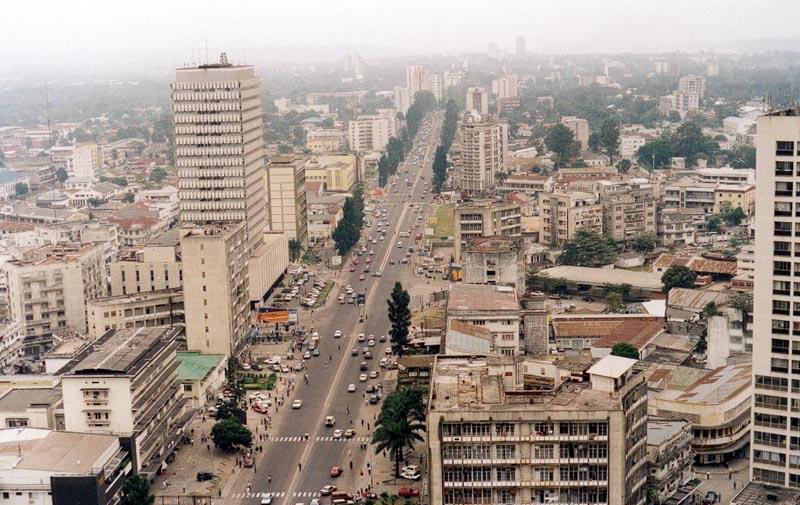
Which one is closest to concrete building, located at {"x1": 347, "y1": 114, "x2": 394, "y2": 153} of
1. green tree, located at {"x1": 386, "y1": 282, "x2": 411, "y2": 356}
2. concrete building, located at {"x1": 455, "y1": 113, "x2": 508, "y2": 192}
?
concrete building, located at {"x1": 455, "y1": 113, "x2": 508, "y2": 192}

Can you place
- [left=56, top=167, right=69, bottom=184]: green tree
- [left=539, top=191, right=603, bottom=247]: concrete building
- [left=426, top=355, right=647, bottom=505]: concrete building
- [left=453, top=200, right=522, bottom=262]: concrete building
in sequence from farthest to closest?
[left=56, top=167, right=69, bottom=184]: green tree, [left=539, top=191, right=603, bottom=247]: concrete building, [left=453, top=200, right=522, bottom=262]: concrete building, [left=426, top=355, right=647, bottom=505]: concrete building

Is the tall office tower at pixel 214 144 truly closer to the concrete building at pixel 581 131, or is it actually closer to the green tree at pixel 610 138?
the green tree at pixel 610 138

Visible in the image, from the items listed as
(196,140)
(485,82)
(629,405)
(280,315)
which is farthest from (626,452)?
(485,82)

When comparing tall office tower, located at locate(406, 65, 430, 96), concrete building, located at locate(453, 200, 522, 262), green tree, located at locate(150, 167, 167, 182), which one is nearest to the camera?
concrete building, located at locate(453, 200, 522, 262)

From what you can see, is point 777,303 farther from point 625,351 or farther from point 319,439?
point 319,439

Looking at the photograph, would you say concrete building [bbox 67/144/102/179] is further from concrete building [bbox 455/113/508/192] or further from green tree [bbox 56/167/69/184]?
concrete building [bbox 455/113/508/192]

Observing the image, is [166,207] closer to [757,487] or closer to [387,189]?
[387,189]
